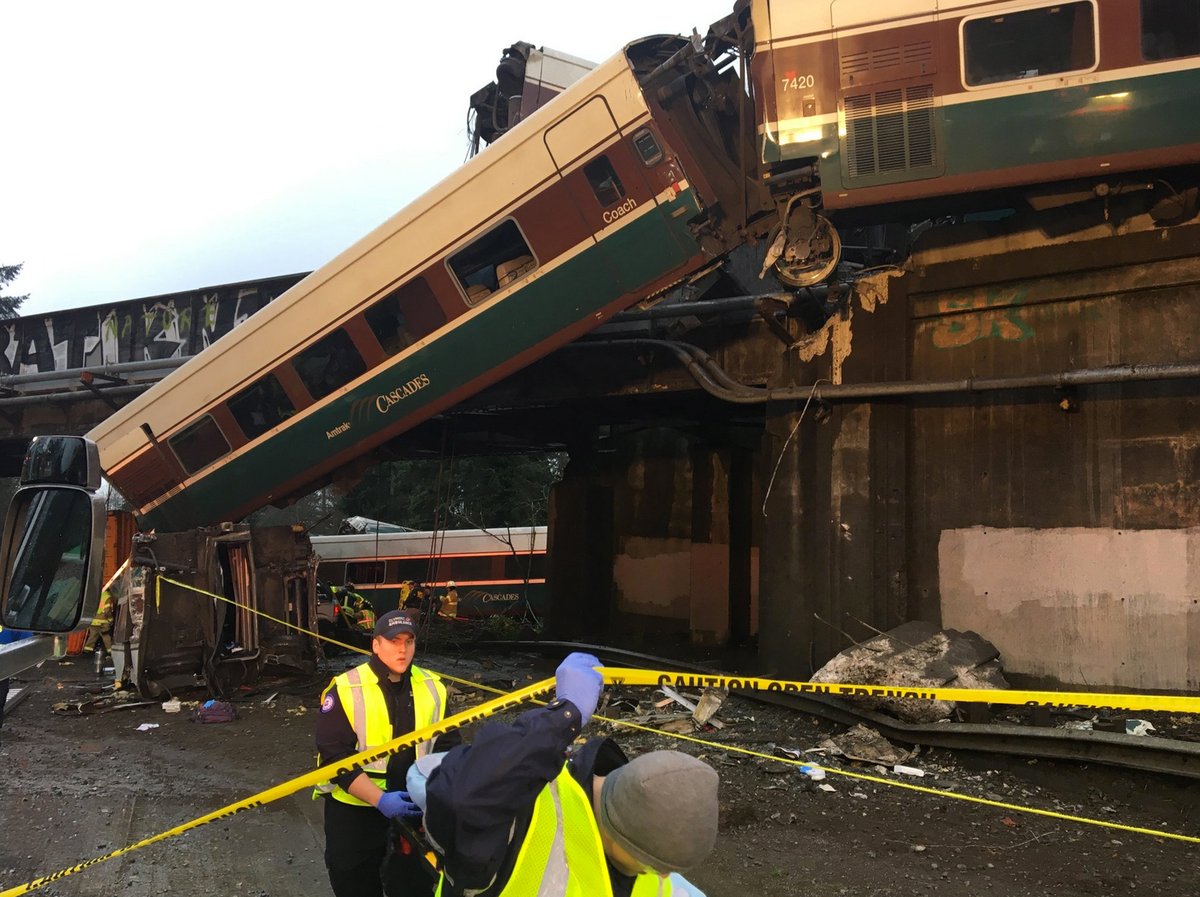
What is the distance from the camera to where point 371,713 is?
309 centimetres

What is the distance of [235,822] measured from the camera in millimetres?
5762

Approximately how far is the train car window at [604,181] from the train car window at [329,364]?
3.47 metres

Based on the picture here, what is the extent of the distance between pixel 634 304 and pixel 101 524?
21.8 feet

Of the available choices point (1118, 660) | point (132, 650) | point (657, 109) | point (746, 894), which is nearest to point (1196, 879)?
point (746, 894)

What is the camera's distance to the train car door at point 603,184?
8227 mm

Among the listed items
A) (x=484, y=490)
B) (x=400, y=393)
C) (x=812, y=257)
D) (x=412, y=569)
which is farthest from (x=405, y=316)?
(x=484, y=490)

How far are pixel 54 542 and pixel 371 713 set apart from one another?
1.32 metres

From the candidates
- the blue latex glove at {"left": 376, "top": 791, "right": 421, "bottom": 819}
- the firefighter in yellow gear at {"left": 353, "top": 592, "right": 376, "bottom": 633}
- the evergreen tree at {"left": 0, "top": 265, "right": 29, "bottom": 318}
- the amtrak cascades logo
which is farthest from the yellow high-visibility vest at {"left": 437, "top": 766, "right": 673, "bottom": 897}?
the evergreen tree at {"left": 0, "top": 265, "right": 29, "bottom": 318}

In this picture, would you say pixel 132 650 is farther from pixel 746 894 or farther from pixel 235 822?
pixel 746 894

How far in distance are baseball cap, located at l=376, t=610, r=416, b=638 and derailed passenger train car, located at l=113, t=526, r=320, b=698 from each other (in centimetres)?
761

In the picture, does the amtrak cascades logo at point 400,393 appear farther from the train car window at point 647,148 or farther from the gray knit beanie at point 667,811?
the gray knit beanie at point 667,811

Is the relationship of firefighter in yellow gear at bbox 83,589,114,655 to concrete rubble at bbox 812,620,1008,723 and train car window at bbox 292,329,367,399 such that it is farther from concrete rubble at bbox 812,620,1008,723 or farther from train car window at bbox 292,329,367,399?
concrete rubble at bbox 812,620,1008,723

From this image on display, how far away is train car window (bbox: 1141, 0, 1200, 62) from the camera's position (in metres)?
6.49

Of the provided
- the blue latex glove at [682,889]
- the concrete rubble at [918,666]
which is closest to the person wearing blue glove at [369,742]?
the blue latex glove at [682,889]
